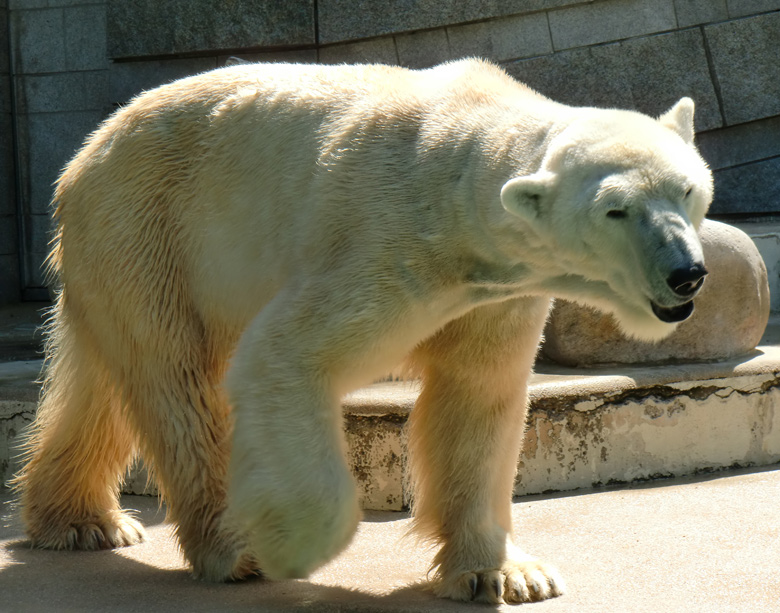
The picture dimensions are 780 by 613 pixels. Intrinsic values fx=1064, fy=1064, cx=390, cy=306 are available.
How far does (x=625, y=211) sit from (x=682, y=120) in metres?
0.50

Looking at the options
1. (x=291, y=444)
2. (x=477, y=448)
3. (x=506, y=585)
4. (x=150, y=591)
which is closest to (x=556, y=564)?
(x=506, y=585)

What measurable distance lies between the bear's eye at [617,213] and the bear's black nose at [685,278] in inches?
7.6

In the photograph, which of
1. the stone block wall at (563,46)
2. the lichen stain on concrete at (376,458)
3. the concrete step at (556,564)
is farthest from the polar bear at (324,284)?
the stone block wall at (563,46)

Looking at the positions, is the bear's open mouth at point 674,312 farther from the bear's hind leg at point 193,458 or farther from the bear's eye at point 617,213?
the bear's hind leg at point 193,458

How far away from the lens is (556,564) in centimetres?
362

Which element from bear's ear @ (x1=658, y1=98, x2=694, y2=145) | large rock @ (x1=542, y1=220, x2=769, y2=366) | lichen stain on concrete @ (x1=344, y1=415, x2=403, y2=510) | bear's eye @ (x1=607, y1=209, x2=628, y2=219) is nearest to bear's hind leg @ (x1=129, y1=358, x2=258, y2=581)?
lichen stain on concrete @ (x1=344, y1=415, x2=403, y2=510)

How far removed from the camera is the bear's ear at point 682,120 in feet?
9.36

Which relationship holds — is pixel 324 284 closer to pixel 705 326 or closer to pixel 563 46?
pixel 705 326

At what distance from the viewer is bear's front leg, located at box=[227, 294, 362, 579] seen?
2.82m

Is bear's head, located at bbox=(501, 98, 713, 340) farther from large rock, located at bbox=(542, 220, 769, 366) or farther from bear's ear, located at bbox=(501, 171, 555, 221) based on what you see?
large rock, located at bbox=(542, 220, 769, 366)

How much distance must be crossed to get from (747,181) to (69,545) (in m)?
5.98

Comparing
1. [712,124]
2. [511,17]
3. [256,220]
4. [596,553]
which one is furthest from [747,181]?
[256,220]

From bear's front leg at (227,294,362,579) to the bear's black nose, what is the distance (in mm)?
875

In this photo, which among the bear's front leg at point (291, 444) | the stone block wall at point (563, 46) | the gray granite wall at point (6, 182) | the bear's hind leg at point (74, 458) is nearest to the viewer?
the bear's front leg at point (291, 444)
